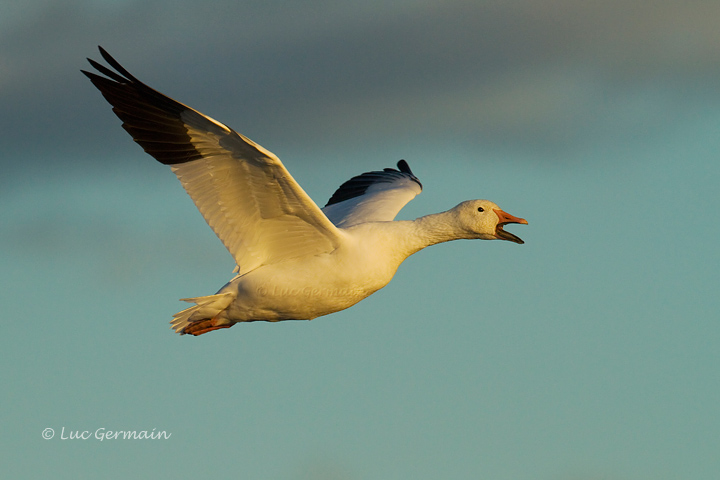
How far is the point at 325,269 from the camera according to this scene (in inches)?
425

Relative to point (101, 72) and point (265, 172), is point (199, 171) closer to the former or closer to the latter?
point (265, 172)

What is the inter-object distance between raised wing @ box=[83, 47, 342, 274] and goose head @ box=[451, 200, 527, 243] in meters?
1.62

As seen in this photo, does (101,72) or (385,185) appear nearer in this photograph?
(101,72)

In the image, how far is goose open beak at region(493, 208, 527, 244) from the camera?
37.9 ft

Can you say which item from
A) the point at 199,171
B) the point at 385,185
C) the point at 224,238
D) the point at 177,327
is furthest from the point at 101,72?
the point at 385,185

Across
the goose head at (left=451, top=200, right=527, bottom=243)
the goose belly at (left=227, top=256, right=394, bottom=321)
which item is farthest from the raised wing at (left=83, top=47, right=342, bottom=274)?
the goose head at (left=451, top=200, right=527, bottom=243)

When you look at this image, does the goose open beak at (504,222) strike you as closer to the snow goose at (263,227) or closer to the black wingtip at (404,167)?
the snow goose at (263,227)

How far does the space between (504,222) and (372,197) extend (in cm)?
302

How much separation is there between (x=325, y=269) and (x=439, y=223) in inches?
60.9

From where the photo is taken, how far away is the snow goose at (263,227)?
10180 mm

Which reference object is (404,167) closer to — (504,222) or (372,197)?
(372,197)

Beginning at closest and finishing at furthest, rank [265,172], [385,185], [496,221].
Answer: [265,172]
[496,221]
[385,185]

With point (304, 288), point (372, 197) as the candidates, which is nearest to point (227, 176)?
point (304, 288)

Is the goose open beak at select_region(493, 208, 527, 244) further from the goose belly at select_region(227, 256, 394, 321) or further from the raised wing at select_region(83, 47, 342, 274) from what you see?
the raised wing at select_region(83, 47, 342, 274)
